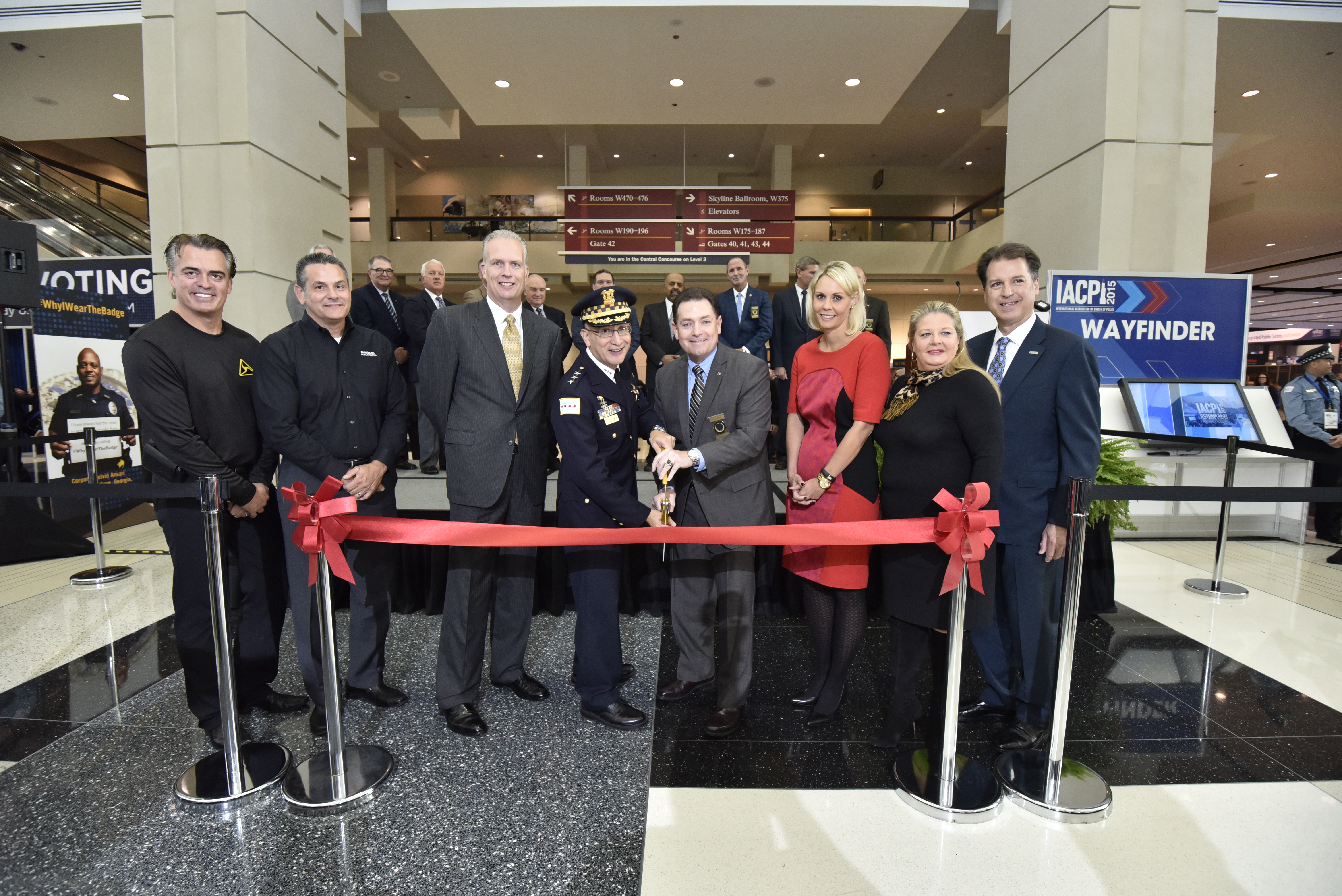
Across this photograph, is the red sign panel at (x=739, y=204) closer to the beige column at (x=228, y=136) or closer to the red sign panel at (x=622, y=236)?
the red sign panel at (x=622, y=236)

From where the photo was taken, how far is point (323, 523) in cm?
204

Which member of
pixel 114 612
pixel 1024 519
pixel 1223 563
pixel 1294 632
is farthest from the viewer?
pixel 1223 563

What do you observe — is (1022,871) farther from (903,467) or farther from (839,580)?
(903,467)

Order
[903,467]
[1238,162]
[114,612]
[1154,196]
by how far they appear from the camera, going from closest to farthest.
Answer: [903,467], [114,612], [1154,196], [1238,162]

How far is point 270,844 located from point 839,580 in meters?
1.95

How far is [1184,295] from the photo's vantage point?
505cm

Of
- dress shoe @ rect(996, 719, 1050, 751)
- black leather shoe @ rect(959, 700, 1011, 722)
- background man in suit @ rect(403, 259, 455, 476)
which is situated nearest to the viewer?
dress shoe @ rect(996, 719, 1050, 751)

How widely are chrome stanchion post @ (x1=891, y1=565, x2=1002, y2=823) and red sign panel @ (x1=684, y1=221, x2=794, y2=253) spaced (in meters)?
8.73

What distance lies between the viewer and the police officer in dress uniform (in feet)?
7.72

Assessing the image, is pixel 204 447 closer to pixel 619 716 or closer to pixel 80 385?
pixel 619 716

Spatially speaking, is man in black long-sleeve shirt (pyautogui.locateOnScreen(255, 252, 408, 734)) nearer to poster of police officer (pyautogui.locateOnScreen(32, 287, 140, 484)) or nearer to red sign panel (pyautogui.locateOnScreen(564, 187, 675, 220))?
poster of police officer (pyautogui.locateOnScreen(32, 287, 140, 484))

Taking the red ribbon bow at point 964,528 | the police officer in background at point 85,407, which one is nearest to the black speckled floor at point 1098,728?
the red ribbon bow at point 964,528

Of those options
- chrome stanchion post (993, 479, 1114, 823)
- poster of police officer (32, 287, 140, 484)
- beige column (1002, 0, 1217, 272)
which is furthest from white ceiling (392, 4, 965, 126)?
chrome stanchion post (993, 479, 1114, 823)

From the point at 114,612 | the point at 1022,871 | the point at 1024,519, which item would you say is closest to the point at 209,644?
the point at 114,612
